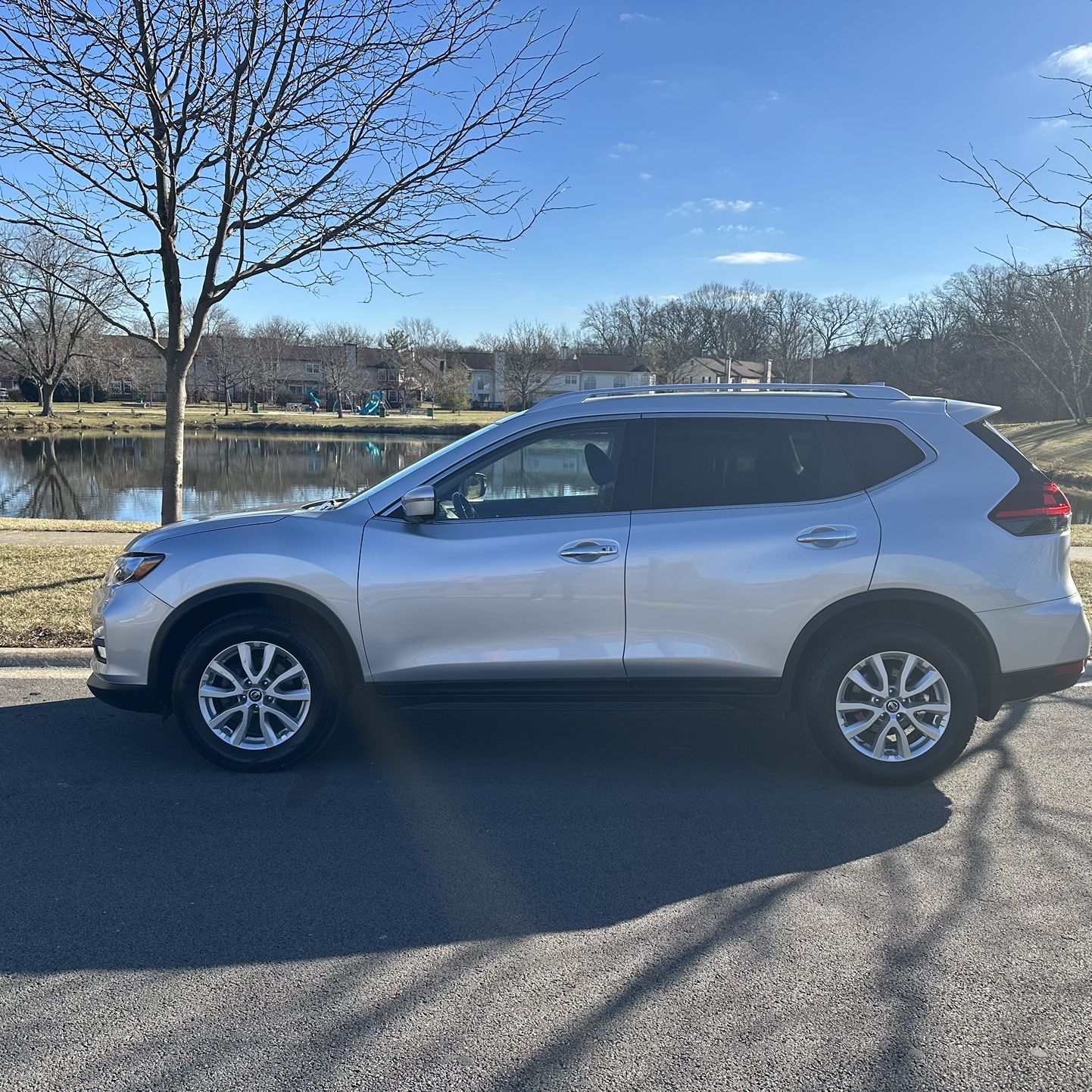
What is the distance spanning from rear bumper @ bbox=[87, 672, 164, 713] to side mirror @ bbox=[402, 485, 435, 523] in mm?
1578

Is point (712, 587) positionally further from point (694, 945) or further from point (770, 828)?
point (694, 945)

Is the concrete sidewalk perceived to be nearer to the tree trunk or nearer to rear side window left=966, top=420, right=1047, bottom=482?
the tree trunk

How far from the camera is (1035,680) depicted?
14.9 ft

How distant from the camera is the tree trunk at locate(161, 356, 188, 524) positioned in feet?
29.8

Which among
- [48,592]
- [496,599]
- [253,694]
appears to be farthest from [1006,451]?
[48,592]

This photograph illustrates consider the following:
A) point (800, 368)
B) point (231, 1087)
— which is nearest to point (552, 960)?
point (231, 1087)

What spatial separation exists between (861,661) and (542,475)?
188 centimetres

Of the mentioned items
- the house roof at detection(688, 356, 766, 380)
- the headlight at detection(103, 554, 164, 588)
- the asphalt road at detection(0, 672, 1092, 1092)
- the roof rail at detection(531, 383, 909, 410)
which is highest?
the house roof at detection(688, 356, 766, 380)

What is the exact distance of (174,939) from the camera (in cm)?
318

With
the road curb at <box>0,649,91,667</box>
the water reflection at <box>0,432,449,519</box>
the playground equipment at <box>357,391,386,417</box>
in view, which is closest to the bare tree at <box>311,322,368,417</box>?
the playground equipment at <box>357,391,386,417</box>

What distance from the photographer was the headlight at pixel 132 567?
466 centimetres

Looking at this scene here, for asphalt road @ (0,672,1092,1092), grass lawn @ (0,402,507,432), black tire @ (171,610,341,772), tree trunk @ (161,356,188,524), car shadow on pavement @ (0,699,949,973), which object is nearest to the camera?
asphalt road @ (0,672,1092,1092)

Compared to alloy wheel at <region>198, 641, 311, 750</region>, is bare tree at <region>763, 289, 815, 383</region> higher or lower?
higher

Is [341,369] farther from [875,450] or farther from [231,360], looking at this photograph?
[875,450]
